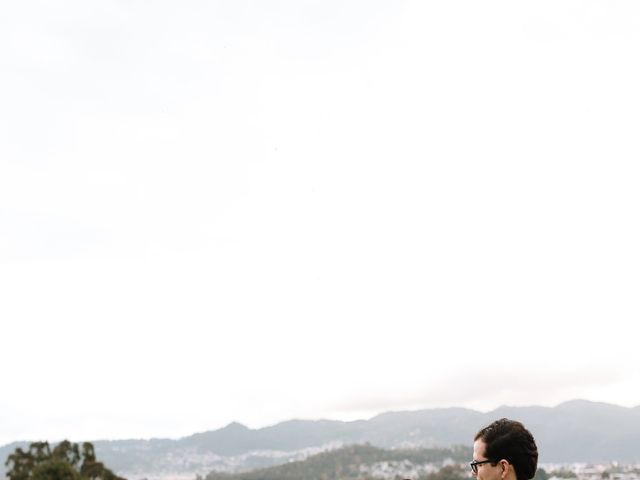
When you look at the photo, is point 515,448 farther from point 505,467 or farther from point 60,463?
point 60,463

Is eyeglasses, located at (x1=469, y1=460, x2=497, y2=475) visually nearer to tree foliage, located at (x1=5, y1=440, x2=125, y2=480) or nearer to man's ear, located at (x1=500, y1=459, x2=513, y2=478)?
man's ear, located at (x1=500, y1=459, x2=513, y2=478)

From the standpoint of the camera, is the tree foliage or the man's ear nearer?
the man's ear

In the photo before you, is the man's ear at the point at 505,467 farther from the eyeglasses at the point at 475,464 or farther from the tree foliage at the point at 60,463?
the tree foliage at the point at 60,463

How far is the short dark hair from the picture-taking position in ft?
17.1

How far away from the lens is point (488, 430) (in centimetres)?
534

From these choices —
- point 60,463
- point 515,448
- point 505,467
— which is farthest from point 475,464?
point 60,463

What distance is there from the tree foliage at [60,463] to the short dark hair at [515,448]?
145ft

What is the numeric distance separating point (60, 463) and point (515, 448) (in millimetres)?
44720

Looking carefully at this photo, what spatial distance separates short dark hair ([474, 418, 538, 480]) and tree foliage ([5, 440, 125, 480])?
44200mm

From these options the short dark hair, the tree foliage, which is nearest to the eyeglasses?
the short dark hair

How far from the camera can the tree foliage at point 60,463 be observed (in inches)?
1750

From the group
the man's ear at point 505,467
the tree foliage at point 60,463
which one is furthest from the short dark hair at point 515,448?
the tree foliage at point 60,463

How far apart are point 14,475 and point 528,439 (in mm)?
49473

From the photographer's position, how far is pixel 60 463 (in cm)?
4447
